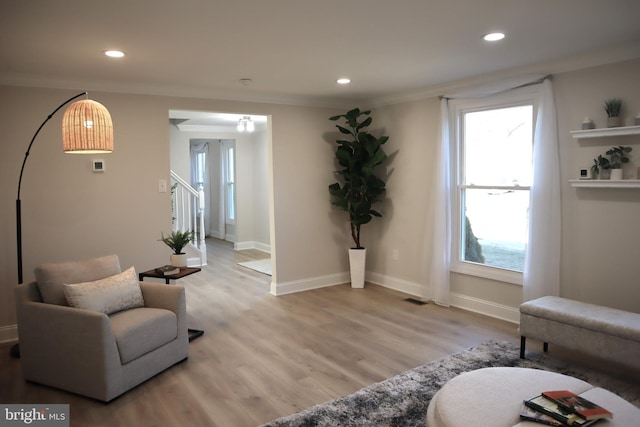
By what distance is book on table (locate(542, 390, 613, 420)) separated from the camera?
1860mm

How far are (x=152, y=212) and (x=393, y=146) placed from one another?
2.91 metres

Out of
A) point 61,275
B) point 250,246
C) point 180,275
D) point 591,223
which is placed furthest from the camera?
point 250,246

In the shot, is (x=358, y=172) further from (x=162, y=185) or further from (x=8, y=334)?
(x=8, y=334)

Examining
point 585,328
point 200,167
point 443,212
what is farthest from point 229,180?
point 585,328

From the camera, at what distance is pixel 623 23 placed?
2852 mm

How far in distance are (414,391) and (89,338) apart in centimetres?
211

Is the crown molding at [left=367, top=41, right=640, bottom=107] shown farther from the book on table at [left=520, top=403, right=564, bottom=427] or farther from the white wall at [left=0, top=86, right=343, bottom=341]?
the book on table at [left=520, top=403, right=564, bottom=427]

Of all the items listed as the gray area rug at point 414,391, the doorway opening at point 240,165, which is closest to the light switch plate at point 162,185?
the gray area rug at point 414,391

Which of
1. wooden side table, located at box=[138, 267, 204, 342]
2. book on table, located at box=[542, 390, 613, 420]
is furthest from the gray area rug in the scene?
wooden side table, located at box=[138, 267, 204, 342]

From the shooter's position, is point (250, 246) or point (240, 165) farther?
point (250, 246)

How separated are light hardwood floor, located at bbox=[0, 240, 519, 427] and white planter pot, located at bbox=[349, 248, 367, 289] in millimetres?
121

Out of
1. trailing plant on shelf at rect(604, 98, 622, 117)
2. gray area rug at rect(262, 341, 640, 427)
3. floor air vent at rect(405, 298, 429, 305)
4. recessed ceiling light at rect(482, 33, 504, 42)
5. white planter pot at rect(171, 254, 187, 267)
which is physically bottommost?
gray area rug at rect(262, 341, 640, 427)

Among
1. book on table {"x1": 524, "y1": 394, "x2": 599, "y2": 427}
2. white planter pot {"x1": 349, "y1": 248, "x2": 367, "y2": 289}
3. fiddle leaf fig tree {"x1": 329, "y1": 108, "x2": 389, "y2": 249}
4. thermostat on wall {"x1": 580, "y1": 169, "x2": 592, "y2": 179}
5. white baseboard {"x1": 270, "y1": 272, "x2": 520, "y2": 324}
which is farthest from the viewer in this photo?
white planter pot {"x1": 349, "y1": 248, "x2": 367, "y2": 289}

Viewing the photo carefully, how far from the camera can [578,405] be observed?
1920 millimetres
